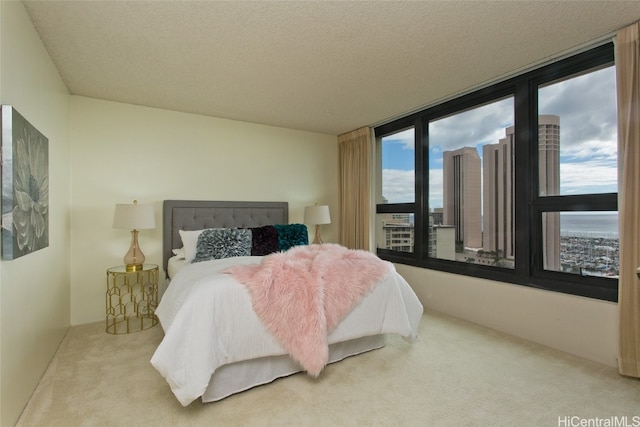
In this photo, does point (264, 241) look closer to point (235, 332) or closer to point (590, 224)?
point (235, 332)

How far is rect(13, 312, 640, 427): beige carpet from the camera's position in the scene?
178cm

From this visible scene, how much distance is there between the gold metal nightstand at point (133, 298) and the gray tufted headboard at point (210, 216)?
265mm

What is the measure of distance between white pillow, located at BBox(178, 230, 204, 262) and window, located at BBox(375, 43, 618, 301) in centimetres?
265

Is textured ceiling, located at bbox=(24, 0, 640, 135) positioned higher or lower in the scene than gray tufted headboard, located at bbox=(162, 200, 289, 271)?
higher

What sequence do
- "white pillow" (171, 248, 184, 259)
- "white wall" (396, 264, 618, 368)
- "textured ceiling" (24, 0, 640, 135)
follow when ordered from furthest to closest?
"white pillow" (171, 248, 184, 259) < "white wall" (396, 264, 618, 368) < "textured ceiling" (24, 0, 640, 135)

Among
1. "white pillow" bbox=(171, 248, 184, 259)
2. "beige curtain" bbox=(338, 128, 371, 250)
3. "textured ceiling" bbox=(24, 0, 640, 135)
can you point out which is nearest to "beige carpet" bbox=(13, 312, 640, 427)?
"white pillow" bbox=(171, 248, 184, 259)

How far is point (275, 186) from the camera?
15.1 ft

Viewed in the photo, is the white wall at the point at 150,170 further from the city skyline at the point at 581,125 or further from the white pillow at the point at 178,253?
the city skyline at the point at 581,125

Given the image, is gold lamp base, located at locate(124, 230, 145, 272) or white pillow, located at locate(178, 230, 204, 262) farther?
white pillow, located at locate(178, 230, 204, 262)

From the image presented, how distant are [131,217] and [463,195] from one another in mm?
3521

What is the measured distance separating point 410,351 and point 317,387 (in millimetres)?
926

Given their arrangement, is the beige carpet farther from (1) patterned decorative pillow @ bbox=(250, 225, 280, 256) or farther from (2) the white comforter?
(1) patterned decorative pillow @ bbox=(250, 225, 280, 256)

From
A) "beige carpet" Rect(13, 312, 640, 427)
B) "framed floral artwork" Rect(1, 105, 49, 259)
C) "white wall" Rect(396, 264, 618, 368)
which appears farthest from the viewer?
"white wall" Rect(396, 264, 618, 368)

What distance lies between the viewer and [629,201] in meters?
2.21
